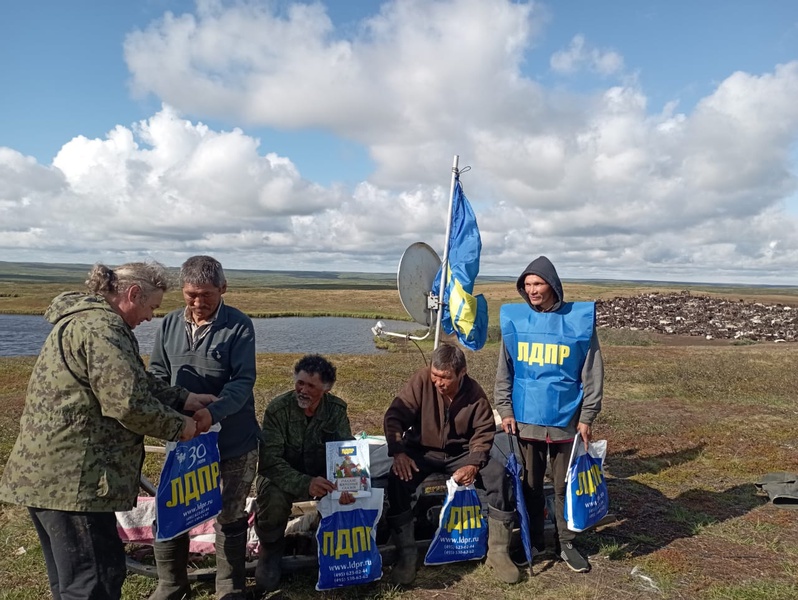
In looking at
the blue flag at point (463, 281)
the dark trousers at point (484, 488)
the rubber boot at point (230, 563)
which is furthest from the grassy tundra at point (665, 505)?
the blue flag at point (463, 281)

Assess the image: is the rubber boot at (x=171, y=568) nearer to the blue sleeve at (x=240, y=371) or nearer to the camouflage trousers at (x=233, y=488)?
the camouflage trousers at (x=233, y=488)

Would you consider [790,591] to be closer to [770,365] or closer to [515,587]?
[515,587]

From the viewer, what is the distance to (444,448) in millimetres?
4840

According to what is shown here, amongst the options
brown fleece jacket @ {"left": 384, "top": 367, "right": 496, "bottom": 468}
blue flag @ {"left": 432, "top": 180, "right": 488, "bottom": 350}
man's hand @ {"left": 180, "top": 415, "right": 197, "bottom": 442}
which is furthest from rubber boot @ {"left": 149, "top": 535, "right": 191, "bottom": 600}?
blue flag @ {"left": 432, "top": 180, "right": 488, "bottom": 350}

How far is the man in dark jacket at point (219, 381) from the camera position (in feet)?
12.2

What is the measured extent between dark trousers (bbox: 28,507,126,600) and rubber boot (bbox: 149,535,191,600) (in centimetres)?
98

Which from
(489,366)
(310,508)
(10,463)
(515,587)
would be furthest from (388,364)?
(10,463)

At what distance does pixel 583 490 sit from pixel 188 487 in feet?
10.6

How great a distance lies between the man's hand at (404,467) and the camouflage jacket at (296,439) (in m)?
0.47

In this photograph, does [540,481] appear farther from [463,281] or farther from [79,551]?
[79,551]

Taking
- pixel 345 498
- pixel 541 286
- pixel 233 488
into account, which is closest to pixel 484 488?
pixel 345 498

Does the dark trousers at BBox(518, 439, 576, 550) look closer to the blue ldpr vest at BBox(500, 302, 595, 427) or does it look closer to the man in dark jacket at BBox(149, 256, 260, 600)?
the blue ldpr vest at BBox(500, 302, 595, 427)

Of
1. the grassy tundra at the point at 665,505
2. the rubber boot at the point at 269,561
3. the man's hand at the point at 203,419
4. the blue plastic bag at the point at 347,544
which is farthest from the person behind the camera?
the grassy tundra at the point at 665,505

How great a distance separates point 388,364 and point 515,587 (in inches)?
608
